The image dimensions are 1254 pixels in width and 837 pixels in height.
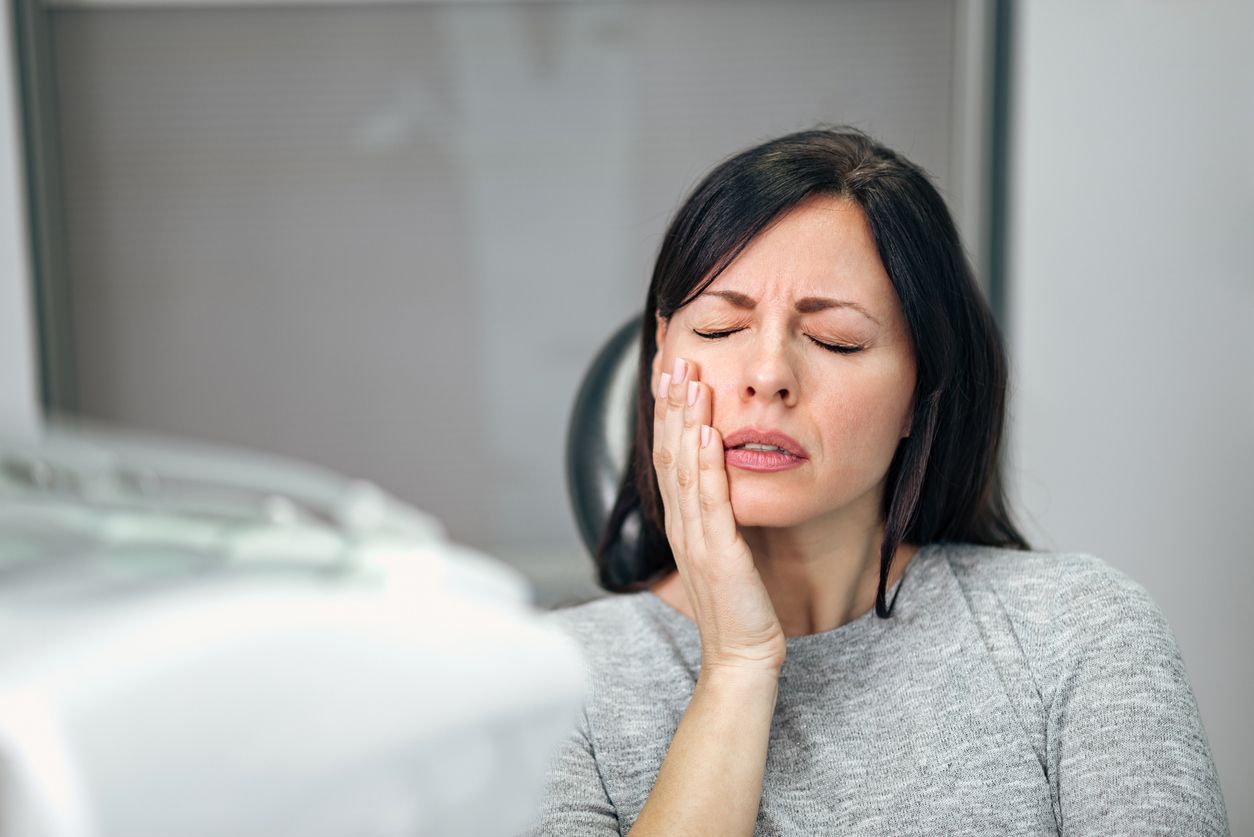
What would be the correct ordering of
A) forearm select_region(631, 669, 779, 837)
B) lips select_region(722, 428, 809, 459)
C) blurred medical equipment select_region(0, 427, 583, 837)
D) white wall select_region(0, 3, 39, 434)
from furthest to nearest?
white wall select_region(0, 3, 39, 434), lips select_region(722, 428, 809, 459), forearm select_region(631, 669, 779, 837), blurred medical equipment select_region(0, 427, 583, 837)

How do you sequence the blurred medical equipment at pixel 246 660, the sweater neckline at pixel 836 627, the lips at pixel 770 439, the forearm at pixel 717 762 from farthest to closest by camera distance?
the sweater neckline at pixel 836 627
the lips at pixel 770 439
the forearm at pixel 717 762
the blurred medical equipment at pixel 246 660

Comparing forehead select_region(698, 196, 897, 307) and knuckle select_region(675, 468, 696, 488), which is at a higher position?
forehead select_region(698, 196, 897, 307)

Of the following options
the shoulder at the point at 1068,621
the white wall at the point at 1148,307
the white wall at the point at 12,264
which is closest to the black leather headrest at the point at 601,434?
the shoulder at the point at 1068,621

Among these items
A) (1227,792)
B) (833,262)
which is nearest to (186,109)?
(833,262)

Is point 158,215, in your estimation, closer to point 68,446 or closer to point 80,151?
point 80,151

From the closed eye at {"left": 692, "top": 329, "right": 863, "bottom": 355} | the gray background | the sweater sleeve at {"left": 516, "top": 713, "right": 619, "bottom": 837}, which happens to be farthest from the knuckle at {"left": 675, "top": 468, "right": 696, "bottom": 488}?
the gray background

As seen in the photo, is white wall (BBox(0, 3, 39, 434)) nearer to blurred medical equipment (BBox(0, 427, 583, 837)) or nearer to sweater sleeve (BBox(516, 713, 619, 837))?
sweater sleeve (BBox(516, 713, 619, 837))

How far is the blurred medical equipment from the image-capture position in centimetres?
23

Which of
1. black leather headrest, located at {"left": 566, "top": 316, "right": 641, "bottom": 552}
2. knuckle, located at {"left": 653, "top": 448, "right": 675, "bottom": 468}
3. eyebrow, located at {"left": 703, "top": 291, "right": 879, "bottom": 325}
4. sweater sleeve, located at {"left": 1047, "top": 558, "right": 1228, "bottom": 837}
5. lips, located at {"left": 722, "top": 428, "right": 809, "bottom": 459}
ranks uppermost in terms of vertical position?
eyebrow, located at {"left": 703, "top": 291, "right": 879, "bottom": 325}

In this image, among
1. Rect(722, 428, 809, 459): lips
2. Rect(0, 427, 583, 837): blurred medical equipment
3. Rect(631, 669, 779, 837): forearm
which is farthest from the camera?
Rect(722, 428, 809, 459): lips

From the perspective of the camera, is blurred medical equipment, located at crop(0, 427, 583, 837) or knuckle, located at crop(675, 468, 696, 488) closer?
blurred medical equipment, located at crop(0, 427, 583, 837)

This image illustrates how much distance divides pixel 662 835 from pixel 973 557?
19.1 inches

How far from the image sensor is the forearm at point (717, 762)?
89 cm

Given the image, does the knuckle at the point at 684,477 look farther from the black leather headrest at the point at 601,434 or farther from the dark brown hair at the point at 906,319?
the black leather headrest at the point at 601,434
